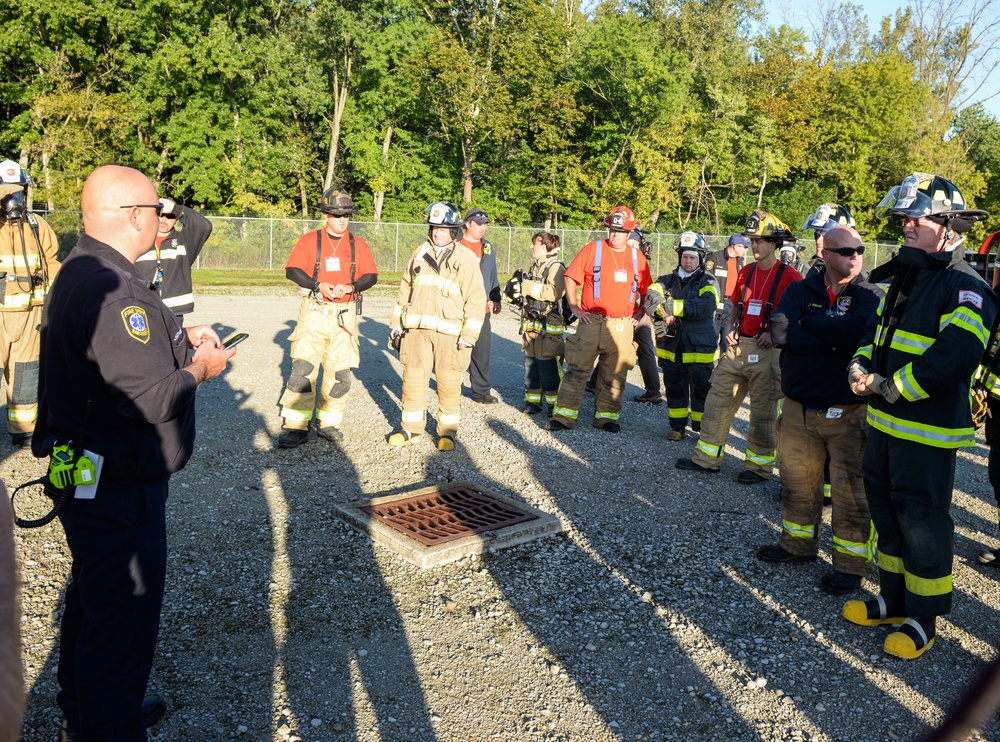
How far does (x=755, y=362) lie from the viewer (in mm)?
7219

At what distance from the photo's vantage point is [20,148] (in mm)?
28156

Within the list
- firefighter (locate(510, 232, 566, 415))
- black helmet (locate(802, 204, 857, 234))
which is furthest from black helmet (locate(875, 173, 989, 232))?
firefighter (locate(510, 232, 566, 415))

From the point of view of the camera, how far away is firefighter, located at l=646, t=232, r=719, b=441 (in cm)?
887

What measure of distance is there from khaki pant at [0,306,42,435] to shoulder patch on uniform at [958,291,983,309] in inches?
274

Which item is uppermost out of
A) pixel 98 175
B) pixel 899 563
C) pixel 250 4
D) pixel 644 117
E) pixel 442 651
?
pixel 250 4

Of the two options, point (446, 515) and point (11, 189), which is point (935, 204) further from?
point (11, 189)

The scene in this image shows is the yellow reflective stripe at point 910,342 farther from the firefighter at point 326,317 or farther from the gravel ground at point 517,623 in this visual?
the firefighter at point 326,317

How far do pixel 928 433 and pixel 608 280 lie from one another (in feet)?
15.5

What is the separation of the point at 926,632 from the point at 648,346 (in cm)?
622

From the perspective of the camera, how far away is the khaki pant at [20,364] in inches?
283

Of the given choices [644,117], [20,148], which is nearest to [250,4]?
[20,148]

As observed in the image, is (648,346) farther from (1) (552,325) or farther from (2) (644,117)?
(2) (644,117)

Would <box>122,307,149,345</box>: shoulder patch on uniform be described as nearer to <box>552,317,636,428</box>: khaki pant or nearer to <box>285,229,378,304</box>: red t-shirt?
<box>285,229,378,304</box>: red t-shirt

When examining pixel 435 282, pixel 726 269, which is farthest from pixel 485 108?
pixel 435 282
